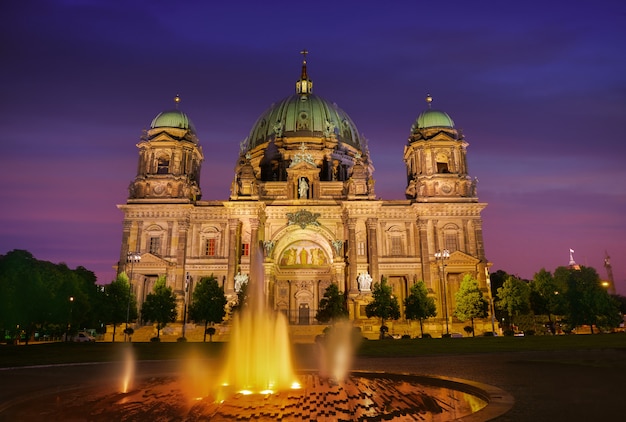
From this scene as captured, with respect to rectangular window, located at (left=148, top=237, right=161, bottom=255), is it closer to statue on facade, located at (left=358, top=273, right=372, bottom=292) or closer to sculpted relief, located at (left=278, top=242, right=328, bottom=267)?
sculpted relief, located at (left=278, top=242, right=328, bottom=267)

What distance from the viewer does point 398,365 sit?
21594 mm

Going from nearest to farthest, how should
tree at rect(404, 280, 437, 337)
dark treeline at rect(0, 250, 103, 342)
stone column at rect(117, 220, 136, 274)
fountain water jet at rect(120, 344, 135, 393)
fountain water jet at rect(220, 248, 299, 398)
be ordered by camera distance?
fountain water jet at rect(220, 248, 299, 398) → fountain water jet at rect(120, 344, 135, 393) → dark treeline at rect(0, 250, 103, 342) → tree at rect(404, 280, 437, 337) → stone column at rect(117, 220, 136, 274)

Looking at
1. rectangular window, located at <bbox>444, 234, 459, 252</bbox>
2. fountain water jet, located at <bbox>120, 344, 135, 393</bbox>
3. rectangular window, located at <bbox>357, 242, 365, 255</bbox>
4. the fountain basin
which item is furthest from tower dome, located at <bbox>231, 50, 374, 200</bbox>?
the fountain basin

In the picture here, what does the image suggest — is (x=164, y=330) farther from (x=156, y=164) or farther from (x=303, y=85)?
(x=303, y=85)

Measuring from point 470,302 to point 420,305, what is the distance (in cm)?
624

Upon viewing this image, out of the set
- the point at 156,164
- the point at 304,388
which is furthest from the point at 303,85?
the point at 304,388

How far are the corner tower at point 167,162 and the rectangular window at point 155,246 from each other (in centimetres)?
533

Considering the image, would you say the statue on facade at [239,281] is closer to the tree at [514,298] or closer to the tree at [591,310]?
the tree at [514,298]

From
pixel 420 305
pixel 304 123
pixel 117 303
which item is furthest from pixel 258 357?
pixel 304 123

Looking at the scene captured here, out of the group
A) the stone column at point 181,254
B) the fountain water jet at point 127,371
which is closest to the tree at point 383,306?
the stone column at point 181,254

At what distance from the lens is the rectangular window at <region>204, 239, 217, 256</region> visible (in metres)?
62.3

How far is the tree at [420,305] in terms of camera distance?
52781 mm

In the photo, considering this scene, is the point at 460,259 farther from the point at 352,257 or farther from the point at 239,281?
the point at 239,281

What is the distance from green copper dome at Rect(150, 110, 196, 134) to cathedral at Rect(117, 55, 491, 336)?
174 millimetres
